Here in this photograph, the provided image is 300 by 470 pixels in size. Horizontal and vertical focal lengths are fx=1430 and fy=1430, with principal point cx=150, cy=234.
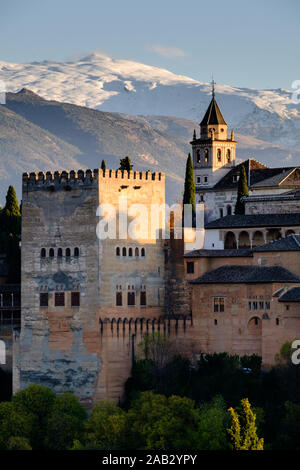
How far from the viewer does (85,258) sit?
78.9 metres

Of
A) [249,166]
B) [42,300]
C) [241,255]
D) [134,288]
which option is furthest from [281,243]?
[249,166]

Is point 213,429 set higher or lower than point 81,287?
lower

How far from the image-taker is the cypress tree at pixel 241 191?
93812 mm

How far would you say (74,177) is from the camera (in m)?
79.8

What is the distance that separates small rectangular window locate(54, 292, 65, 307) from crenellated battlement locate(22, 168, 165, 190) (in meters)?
6.00

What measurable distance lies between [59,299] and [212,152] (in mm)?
Result: 31256

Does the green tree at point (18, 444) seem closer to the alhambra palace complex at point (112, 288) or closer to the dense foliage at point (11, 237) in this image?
the alhambra palace complex at point (112, 288)

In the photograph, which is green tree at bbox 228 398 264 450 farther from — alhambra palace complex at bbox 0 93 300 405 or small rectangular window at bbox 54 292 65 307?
small rectangular window at bbox 54 292 65 307

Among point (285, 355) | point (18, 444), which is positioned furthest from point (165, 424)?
point (18, 444)

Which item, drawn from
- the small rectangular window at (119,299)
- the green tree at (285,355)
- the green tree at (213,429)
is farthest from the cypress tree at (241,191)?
the green tree at (213,429)

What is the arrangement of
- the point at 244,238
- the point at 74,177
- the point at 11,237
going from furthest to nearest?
the point at 11,237 → the point at 244,238 → the point at 74,177

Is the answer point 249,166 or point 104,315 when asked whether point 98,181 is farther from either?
point 249,166

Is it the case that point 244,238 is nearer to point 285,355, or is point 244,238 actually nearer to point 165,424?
point 285,355

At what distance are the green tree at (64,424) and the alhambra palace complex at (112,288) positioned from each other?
6.87 ft
